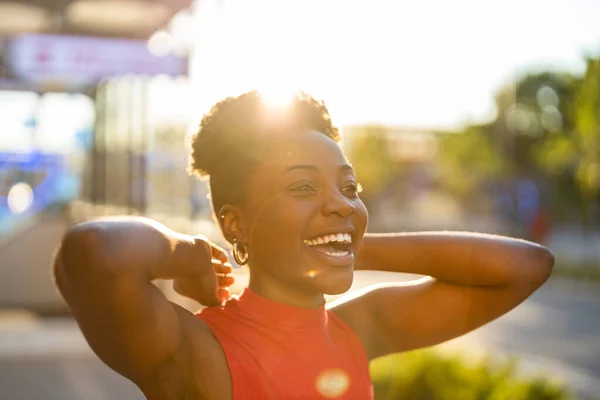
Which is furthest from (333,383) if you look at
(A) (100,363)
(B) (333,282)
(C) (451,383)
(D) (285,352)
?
(A) (100,363)

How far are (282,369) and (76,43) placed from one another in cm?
841

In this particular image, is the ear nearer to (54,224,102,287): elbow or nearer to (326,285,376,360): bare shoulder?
(326,285,376,360): bare shoulder

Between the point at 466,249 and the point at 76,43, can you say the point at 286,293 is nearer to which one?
the point at 466,249

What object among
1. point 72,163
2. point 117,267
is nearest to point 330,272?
point 117,267

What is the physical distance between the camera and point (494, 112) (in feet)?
172

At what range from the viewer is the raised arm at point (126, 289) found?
60.7 inches

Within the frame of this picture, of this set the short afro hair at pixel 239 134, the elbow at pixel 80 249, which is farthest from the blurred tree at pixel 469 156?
the elbow at pixel 80 249

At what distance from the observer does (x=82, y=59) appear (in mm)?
9555

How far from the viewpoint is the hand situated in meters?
1.83

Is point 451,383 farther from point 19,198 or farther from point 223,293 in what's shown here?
point 19,198

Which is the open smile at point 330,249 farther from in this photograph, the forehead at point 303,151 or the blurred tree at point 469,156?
the blurred tree at point 469,156

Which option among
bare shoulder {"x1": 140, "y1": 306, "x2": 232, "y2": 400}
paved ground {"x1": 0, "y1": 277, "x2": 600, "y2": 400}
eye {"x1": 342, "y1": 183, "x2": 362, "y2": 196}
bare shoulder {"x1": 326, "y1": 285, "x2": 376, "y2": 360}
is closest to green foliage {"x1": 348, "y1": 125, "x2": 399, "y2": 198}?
paved ground {"x1": 0, "y1": 277, "x2": 600, "y2": 400}

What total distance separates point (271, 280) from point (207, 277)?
0.17 meters

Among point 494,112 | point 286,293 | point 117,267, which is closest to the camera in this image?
point 117,267
